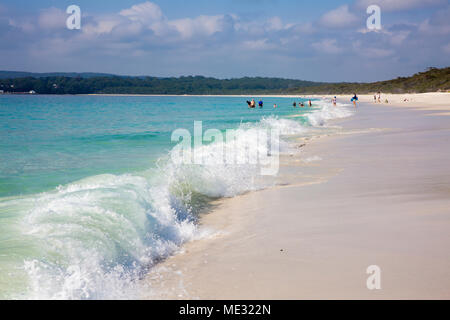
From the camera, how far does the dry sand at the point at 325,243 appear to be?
3721 millimetres

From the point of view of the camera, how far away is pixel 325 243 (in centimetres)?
475

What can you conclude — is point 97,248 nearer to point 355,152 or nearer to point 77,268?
point 77,268

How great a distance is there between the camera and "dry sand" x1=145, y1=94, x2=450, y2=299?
3.72 metres

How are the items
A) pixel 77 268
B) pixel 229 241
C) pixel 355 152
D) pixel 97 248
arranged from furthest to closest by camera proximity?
pixel 355 152
pixel 229 241
pixel 97 248
pixel 77 268

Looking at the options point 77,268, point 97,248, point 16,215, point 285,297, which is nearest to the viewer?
point 285,297

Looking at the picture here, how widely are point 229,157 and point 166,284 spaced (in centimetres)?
732

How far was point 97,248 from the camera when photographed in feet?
15.0
